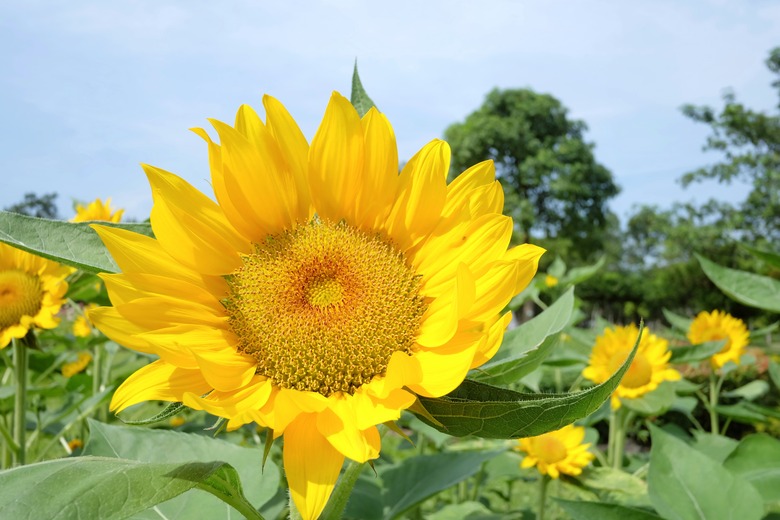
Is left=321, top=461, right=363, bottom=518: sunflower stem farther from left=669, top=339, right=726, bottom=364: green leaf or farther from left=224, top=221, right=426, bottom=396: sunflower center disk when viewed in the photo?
left=669, top=339, right=726, bottom=364: green leaf

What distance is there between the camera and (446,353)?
85cm

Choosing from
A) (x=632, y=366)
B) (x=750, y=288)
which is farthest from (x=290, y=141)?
(x=632, y=366)

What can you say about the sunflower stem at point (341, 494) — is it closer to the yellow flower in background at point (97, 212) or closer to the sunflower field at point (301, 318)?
the sunflower field at point (301, 318)

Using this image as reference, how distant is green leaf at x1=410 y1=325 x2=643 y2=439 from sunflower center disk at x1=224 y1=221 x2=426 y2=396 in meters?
0.14

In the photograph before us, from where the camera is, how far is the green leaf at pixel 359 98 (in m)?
1.05

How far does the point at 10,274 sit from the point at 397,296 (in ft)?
4.89

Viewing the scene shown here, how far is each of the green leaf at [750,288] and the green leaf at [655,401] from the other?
0.68 metres

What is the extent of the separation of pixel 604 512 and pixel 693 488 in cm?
29

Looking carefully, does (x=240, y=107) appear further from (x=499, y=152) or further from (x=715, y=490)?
(x=499, y=152)

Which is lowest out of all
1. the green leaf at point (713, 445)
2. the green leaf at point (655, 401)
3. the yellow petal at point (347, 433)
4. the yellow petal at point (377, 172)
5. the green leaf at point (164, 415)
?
the green leaf at point (713, 445)

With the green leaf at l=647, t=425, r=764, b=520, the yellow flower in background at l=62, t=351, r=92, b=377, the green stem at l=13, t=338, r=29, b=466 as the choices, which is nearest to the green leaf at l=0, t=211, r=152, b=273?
the green stem at l=13, t=338, r=29, b=466

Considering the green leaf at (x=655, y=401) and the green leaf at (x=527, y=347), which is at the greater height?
the green leaf at (x=527, y=347)

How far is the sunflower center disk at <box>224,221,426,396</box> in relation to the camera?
914 millimetres

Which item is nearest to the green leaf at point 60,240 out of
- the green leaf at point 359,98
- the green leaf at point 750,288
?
the green leaf at point 359,98
